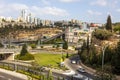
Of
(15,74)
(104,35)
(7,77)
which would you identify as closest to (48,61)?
(104,35)

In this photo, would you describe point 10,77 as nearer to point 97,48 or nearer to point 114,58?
point 114,58

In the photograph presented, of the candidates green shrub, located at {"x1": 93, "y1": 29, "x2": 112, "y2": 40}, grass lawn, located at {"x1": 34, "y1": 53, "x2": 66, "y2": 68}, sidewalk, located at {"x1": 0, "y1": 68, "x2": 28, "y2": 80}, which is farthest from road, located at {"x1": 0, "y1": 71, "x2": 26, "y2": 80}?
green shrub, located at {"x1": 93, "y1": 29, "x2": 112, "y2": 40}

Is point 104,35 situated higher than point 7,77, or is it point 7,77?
point 104,35

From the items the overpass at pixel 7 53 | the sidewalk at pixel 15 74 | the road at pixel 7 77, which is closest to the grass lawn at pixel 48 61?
the overpass at pixel 7 53

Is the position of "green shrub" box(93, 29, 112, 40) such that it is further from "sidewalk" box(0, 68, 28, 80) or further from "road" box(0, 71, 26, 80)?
"road" box(0, 71, 26, 80)

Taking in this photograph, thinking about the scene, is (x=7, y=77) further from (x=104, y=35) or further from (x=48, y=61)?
(x=104, y=35)

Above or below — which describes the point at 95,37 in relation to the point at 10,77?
above

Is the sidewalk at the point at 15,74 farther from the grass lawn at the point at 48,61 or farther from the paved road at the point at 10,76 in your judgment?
the grass lawn at the point at 48,61

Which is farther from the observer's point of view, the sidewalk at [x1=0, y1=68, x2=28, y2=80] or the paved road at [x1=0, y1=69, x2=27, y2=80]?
the sidewalk at [x1=0, y1=68, x2=28, y2=80]

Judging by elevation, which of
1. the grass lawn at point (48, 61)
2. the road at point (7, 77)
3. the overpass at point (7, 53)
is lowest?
the road at point (7, 77)

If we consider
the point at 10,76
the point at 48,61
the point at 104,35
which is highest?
the point at 104,35

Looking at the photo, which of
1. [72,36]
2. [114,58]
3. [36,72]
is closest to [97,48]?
[114,58]
